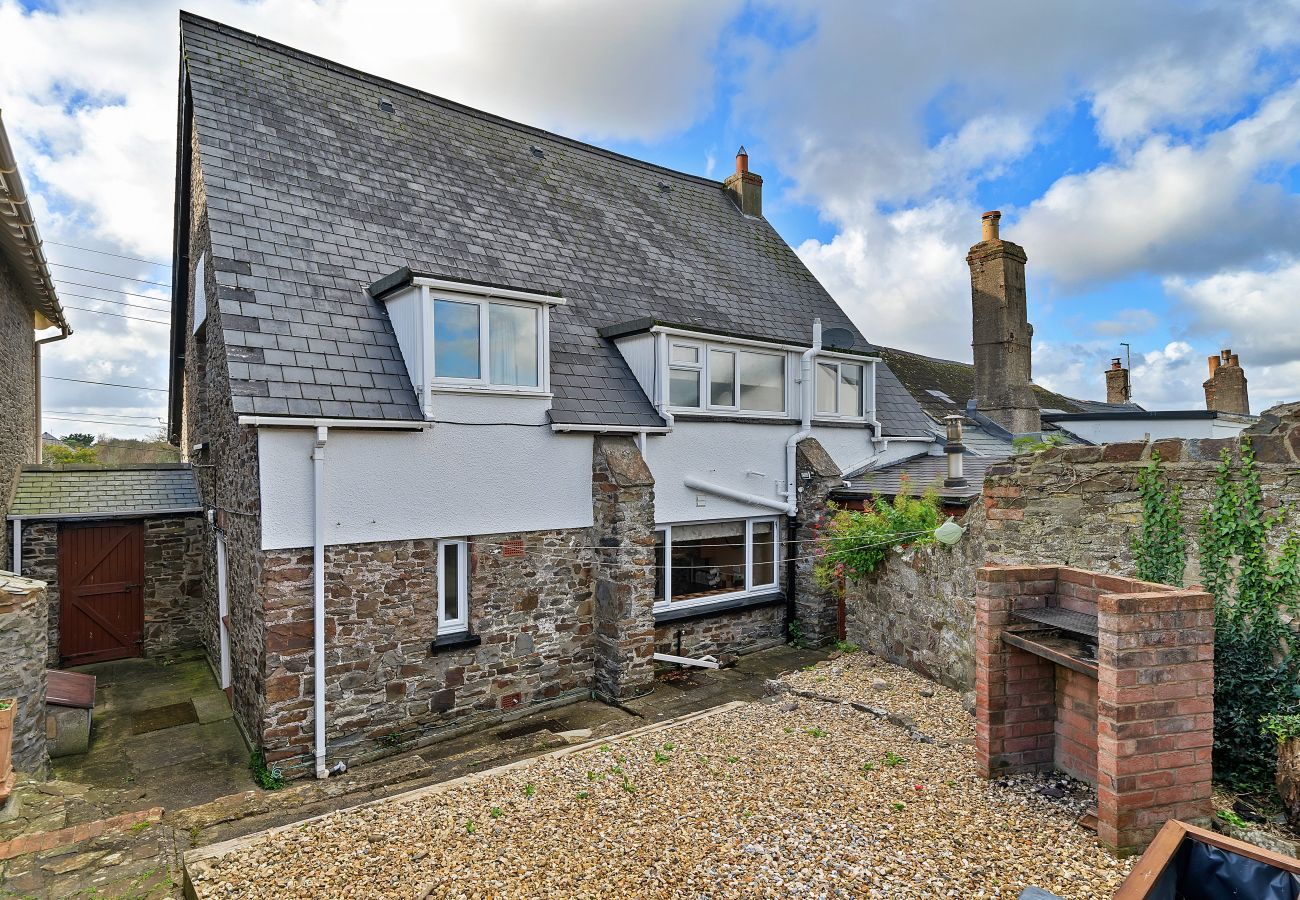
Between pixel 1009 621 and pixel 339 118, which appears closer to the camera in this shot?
pixel 1009 621

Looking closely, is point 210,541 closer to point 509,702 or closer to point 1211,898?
point 509,702

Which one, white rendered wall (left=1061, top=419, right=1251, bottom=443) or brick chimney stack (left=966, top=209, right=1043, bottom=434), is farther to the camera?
brick chimney stack (left=966, top=209, right=1043, bottom=434)

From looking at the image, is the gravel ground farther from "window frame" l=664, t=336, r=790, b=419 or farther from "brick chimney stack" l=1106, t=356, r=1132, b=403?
"brick chimney stack" l=1106, t=356, r=1132, b=403

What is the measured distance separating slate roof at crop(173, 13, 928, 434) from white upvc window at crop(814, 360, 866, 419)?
0.92 m

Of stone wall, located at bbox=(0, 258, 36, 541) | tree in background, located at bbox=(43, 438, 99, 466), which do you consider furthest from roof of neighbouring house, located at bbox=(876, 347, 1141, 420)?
tree in background, located at bbox=(43, 438, 99, 466)

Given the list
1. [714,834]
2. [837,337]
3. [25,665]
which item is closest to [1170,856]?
[714,834]

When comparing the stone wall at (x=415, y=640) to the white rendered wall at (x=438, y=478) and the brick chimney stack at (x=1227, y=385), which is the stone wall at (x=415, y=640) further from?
the brick chimney stack at (x=1227, y=385)

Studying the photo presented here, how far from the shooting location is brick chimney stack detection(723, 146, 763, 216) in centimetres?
1770

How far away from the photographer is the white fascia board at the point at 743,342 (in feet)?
35.2

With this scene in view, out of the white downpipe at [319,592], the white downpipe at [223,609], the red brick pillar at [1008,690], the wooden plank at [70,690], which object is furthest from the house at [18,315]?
the red brick pillar at [1008,690]

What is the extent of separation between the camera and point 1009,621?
547 centimetres

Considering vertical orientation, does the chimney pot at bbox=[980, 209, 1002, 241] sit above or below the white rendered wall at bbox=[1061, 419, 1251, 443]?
above

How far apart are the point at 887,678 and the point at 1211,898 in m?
5.33

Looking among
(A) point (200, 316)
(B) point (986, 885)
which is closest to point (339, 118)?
(A) point (200, 316)
